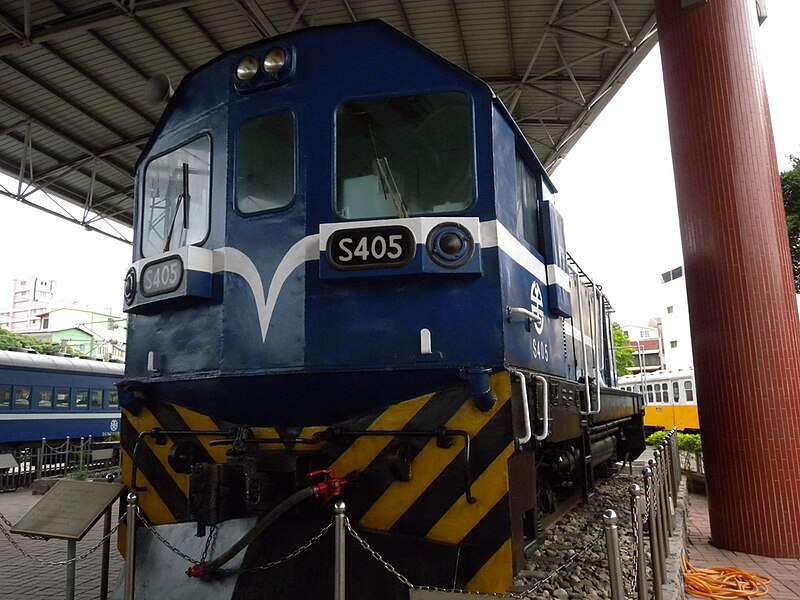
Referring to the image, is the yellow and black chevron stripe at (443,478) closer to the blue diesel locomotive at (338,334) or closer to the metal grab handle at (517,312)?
the blue diesel locomotive at (338,334)

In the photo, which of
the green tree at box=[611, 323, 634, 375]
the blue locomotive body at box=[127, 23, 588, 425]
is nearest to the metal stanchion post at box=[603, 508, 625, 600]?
the blue locomotive body at box=[127, 23, 588, 425]

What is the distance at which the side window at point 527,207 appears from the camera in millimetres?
3789

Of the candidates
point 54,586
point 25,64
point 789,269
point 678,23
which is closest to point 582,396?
point 789,269

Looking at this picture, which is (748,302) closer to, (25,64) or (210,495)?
(210,495)

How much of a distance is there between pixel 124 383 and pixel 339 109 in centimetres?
207

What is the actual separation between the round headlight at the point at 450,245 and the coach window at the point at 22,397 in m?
13.6

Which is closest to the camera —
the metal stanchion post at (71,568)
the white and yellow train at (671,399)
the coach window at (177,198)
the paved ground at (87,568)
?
the coach window at (177,198)

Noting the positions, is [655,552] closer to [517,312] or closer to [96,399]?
[517,312]

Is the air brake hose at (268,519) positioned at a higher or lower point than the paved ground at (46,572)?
higher

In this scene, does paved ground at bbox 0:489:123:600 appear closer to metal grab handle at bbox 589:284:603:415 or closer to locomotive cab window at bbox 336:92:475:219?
locomotive cab window at bbox 336:92:475:219

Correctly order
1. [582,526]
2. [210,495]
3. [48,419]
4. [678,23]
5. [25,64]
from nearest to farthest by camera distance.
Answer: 1. [210,495]
2. [582,526]
3. [678,23]
4. [25,64]
5. [48,419]

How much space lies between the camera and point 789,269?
5.92m

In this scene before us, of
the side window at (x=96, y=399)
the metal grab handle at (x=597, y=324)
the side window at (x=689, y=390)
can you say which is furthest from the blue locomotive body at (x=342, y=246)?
the side window at (x=689, y=390)

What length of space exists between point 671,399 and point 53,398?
1960 centimetres
